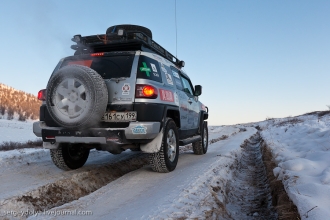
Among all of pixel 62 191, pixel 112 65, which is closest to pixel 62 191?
pixel 62 191

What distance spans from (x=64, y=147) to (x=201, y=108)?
3.85 meters

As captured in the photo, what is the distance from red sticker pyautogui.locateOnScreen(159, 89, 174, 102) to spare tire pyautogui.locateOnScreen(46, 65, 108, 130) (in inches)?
34.6

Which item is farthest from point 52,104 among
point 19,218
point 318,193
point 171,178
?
point 318,193

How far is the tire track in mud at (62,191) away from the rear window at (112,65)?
1.67m

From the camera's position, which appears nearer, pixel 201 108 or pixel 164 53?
pixel 164 53

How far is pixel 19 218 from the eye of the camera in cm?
266

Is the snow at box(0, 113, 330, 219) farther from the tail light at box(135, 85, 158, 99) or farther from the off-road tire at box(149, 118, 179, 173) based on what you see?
the tail light at box(135, 85, 158, 99)

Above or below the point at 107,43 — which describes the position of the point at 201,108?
below

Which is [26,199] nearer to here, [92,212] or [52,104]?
[92,212]

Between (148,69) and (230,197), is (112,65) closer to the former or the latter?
(148,69)

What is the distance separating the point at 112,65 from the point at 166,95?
3.22ft

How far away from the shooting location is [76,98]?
3.54m

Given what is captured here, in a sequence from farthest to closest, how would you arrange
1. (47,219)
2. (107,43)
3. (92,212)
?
(107,43), (92,212), (47,219)

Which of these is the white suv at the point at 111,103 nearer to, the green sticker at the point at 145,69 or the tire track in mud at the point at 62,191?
the green sticker at the point at 145,69
